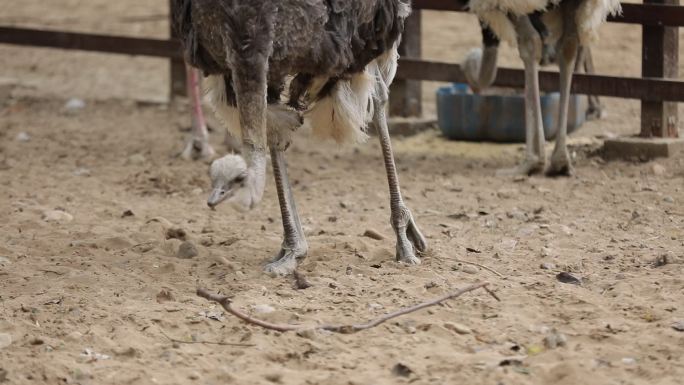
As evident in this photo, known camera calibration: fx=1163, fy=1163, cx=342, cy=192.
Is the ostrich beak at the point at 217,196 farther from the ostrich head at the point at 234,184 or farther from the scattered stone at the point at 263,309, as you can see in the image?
the scattered stone at the point at 263,309

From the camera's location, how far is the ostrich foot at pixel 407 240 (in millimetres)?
5819

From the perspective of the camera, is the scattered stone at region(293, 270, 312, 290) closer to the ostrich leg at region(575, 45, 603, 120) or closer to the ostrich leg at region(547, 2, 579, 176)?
the ostrich leg at region(547, 2, 579, 176)

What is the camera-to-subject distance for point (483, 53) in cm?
800

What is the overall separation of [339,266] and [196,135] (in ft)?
10.4

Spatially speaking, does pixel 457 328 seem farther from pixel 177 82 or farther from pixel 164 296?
pixel 177 82

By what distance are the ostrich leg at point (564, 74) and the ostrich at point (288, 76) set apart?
2.09m

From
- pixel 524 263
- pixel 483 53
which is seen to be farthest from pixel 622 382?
pixel 483 53

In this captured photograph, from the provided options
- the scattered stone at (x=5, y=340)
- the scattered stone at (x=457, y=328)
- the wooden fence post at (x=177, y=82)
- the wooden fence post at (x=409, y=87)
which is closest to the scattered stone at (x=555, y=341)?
the scattered stone at (x=457, y=328)

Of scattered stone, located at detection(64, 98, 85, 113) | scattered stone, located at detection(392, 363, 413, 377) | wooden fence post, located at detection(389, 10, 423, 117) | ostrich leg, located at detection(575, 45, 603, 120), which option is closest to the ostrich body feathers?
scattered stone, located at detection(392, 363, 413, 377)

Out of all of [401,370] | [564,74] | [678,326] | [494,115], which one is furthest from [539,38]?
[401,370]

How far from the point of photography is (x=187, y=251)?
19.9 feet

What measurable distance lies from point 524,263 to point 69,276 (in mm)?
2227

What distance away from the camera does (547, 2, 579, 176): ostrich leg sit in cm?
769

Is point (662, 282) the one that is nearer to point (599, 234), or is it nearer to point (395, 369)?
point (599, 234)
